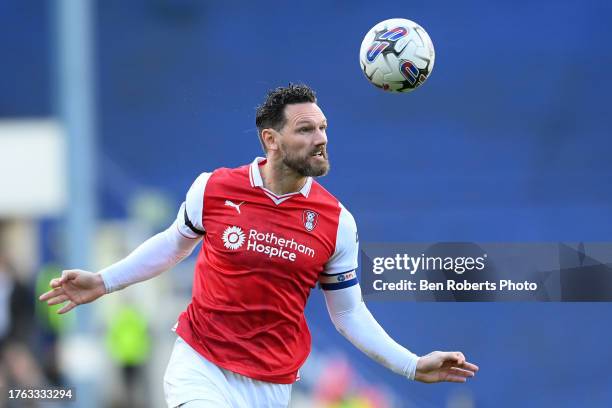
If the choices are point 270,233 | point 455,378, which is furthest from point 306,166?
point 455,378

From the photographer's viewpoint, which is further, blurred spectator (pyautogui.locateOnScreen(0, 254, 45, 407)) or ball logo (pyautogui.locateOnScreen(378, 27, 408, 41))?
blurred spectator (pyautogui.locateOnScreen(0, 254, 45, 407))

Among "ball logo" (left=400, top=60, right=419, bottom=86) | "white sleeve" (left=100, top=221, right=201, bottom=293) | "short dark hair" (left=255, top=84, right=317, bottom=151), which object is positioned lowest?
"white sleeve" (left=100, top=221, right=201, bottom=293)

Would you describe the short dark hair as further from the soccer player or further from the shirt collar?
the shirt collar

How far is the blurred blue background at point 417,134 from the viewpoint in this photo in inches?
539

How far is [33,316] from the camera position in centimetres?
1319

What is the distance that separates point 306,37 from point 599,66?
515 cm

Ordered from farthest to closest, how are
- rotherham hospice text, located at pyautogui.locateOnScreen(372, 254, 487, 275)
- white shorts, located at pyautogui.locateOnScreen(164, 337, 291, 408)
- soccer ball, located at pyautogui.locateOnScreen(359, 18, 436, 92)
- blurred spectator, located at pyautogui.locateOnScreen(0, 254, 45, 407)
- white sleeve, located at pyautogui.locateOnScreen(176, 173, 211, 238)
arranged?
blurred spectator, located at pyautogui.locateOnScreen(0, 254, 45, 407) < rotherham hospice text, located at pyautogui.locateOnScreen(372, 254, 487, 275) < soccer ball, located at pyautogui.locateOnScreen(359, 18, 436, 92) < white sleeve, located at pyautogui.locateOnScreen(176, 173, 211, 238) < white shorts, located at pyautogui.locateOnScreen(164, 337, 291, 408)

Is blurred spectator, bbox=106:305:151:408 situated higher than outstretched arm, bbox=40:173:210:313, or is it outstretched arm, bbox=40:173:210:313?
blurred spectator, bbox=106:305:151:408

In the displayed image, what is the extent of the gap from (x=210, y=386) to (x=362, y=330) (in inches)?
32.6

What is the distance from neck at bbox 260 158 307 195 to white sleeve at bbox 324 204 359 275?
0.90 feet

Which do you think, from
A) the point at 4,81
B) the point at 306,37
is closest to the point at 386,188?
the point at 306,37

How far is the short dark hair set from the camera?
5371mm

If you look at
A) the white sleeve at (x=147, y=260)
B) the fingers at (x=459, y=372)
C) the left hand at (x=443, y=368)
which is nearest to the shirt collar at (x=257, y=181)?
the white sleeve at (x=147, y=260)

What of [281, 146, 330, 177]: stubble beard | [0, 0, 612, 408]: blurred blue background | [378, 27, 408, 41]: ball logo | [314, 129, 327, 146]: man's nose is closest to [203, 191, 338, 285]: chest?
[281, 146, 330, 177]: stubble beard
